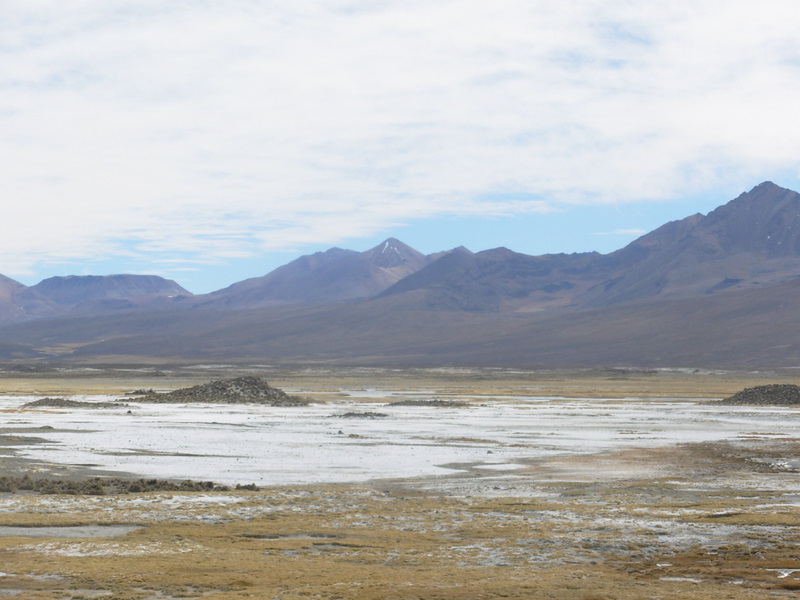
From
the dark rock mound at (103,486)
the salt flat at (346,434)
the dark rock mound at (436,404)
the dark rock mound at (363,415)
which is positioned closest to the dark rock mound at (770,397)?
the salt flat at (346,434)

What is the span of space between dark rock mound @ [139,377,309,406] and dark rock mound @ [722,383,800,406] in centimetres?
3130

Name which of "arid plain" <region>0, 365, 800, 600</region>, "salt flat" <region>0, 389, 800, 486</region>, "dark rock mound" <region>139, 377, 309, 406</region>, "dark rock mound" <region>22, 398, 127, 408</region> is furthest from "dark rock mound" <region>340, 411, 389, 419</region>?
"arid plain" <region>0, 365, 800, 600</region>

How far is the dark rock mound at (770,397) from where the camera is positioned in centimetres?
7019

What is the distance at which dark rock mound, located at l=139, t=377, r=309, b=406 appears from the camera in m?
64.4

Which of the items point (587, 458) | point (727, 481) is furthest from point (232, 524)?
point (587, 458)

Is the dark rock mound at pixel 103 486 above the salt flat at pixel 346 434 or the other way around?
above

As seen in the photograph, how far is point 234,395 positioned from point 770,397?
37.6m

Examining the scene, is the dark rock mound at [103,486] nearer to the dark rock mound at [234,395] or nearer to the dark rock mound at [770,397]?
the dark rock mound at [234,395]

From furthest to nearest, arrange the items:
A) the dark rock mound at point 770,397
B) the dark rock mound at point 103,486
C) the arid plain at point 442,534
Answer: the dark rock mound at point 770,397, the dark rock mound at point 103,486, the arid plain at point 442,534

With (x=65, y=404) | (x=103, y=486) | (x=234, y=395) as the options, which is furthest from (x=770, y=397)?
(x=103, y=486)

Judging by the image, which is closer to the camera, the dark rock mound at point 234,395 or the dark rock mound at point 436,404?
the dark rock mound at point 436,404

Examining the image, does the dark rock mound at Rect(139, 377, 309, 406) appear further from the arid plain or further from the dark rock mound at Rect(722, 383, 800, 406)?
the arid plain

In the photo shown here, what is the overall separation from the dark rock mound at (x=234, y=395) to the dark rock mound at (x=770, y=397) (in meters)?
31.3

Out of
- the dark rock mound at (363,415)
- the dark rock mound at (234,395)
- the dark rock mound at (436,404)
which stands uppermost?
the dark rock mound at (234,395)
